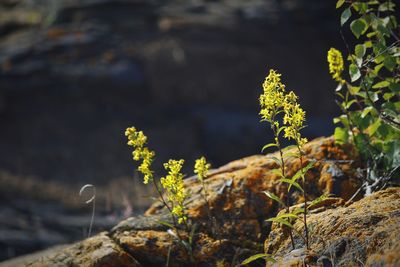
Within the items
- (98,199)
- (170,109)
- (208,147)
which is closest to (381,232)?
(98,199)

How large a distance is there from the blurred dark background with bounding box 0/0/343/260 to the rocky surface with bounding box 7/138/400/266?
647cm

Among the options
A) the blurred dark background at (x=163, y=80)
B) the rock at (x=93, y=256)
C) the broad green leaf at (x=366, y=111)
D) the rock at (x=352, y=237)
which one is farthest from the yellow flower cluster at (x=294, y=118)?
the blurred dark background at (x=163, y=80)

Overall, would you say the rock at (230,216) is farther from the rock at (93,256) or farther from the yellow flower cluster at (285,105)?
the yellow flower cluster at (285,105)

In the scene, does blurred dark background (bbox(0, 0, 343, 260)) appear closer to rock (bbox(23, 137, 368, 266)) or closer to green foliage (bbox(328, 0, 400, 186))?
rock (bbox(23, 137, 368, 266))

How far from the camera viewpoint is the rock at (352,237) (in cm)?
262

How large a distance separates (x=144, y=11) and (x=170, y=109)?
2.82m

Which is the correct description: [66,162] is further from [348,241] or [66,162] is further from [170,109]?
[348,241]

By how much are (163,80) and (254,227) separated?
27.1 ft

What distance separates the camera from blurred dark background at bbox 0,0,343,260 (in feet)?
35.6

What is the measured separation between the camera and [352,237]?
283 cm

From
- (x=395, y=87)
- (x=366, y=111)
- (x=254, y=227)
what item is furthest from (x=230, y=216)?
(x=395, y=87)

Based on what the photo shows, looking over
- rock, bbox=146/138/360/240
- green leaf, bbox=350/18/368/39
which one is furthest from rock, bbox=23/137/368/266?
green leaf, bbox=350/18/368/39

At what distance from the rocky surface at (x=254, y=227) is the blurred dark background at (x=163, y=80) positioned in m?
6.47

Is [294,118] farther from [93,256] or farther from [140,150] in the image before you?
[93,256]
